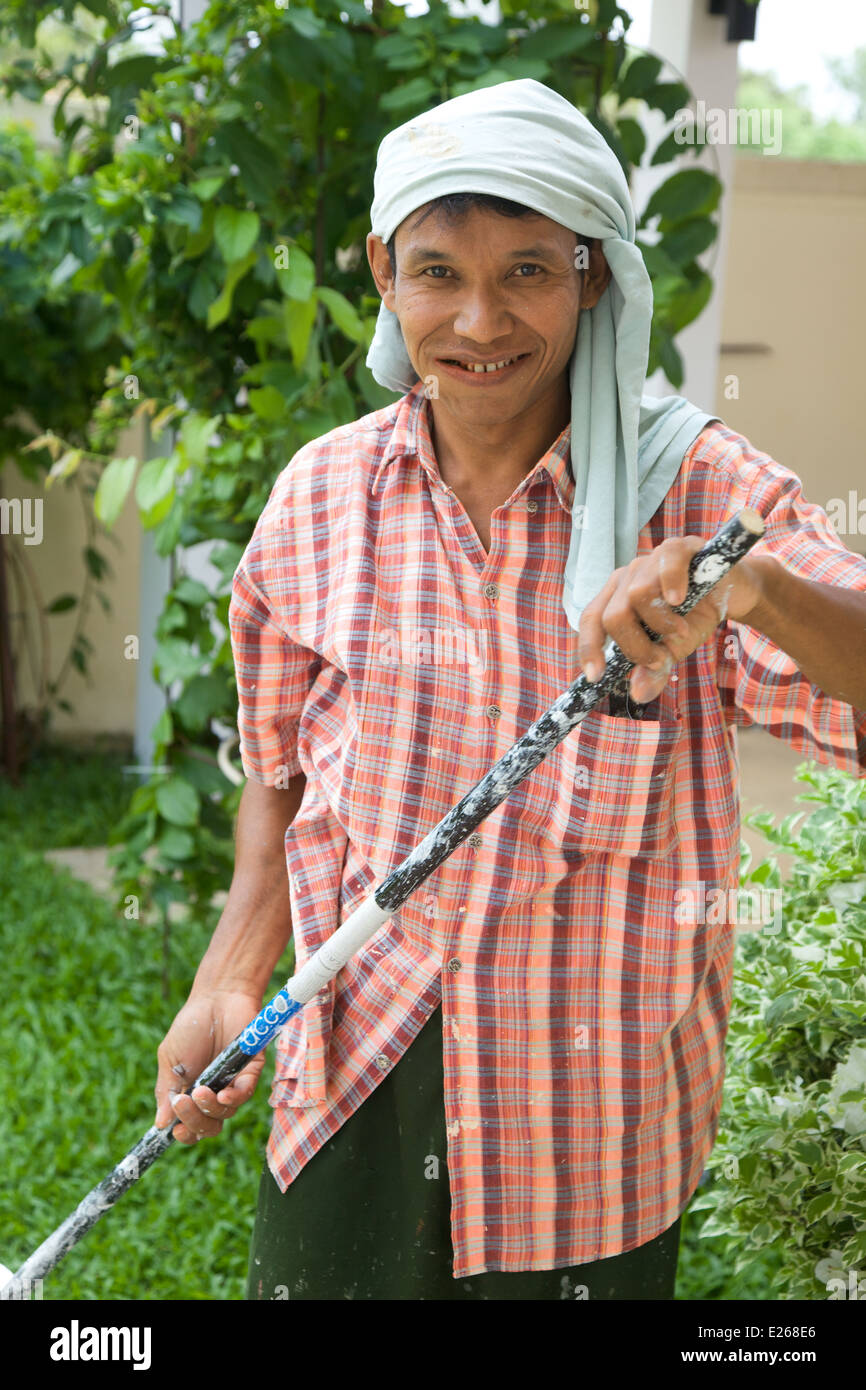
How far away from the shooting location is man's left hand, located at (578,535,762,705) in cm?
96

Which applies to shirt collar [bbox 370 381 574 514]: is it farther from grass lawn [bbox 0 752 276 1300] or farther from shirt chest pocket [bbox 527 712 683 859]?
grass lawn [bbox 0 752 276 1300]

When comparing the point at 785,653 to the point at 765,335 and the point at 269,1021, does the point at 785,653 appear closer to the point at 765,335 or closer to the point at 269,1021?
the point at 269,1021

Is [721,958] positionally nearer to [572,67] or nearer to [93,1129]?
[572,67]

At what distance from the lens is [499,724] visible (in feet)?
4.06

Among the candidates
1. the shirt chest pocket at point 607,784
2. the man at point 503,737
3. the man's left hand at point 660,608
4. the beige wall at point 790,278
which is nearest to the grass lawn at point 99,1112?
the man at point 503,737

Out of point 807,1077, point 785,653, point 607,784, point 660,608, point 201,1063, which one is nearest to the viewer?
point 660,608

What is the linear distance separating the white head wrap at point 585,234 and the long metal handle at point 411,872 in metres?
0.14

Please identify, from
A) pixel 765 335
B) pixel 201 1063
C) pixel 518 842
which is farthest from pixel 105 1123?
pixel 765 335

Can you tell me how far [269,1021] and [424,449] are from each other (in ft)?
1.81

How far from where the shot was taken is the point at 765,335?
5160 millimetres

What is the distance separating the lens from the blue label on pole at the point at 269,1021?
4.15 ft

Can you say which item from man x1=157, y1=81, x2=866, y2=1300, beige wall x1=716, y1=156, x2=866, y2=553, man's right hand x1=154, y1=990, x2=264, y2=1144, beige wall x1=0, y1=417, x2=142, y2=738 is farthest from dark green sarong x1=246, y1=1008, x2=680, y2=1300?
beige wall x1=0, y1=417, x2=142, y2=738
